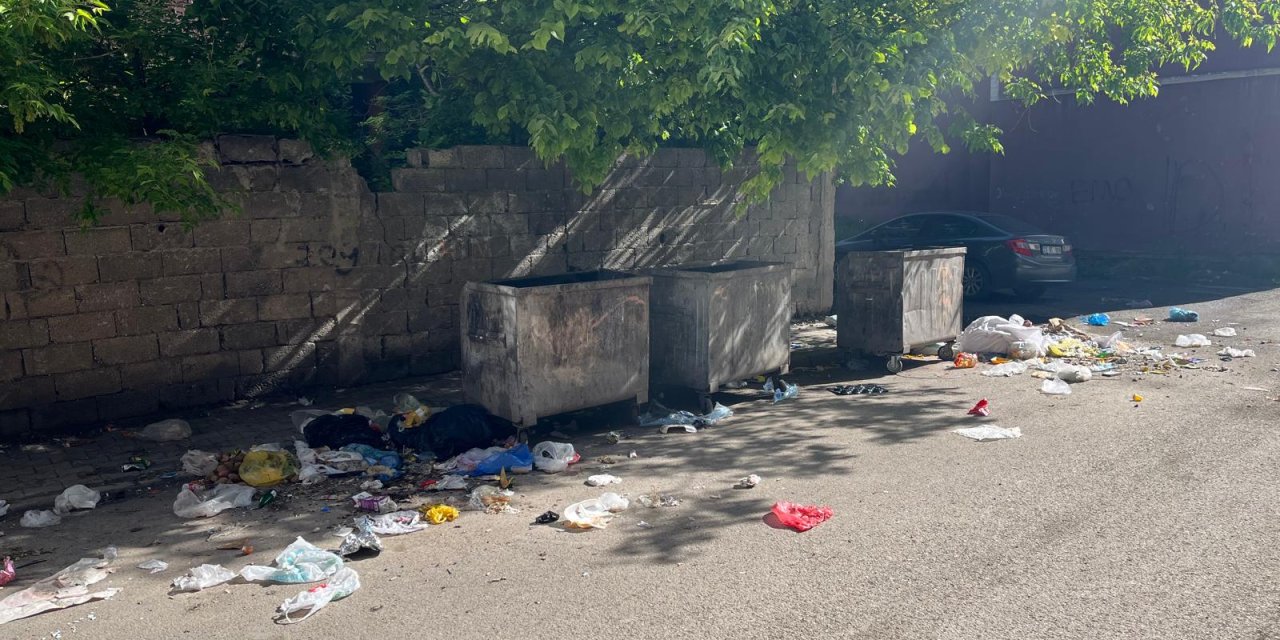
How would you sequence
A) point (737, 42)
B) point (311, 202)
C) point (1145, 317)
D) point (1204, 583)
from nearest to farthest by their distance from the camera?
point (1204, 583) → point (737, 42) → point (311, 202) → point (1145, 317)

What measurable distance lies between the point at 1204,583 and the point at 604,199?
8.10 metres

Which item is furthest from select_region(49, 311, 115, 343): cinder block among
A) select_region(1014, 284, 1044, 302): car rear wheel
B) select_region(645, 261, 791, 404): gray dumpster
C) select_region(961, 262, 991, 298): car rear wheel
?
select_region(1014, 284, 1044, 302): car rear wheel

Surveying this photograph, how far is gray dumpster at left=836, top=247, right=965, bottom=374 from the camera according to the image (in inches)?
423

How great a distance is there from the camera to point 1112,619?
4410 millimetres

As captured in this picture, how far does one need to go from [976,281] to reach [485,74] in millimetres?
10009

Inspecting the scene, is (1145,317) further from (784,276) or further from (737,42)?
(737,42)

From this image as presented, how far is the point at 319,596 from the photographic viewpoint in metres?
4.82

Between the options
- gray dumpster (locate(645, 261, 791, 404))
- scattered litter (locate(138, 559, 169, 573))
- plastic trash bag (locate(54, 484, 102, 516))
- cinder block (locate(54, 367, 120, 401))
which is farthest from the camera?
gray dumpster (locate(645, 261, 791, 404))

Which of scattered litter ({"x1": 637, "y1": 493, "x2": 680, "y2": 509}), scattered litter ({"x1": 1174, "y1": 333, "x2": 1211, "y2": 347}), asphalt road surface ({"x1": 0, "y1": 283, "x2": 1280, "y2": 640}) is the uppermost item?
scattered litter ({"x1": 1174, "y1": 333, "x2": 1211, "y2": 347})

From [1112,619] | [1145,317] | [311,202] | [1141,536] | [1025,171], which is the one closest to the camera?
[1112,619]

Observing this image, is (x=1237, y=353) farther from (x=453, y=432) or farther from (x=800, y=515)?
(x=453, y=432)

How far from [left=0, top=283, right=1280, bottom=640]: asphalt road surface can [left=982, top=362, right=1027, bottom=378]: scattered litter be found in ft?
6.26

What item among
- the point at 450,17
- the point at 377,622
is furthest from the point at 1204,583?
the point at 450,17

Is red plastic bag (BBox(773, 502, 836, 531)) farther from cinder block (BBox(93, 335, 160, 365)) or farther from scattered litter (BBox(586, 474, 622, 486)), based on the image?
cinder block (BBox(93, 335, 160, 365))
